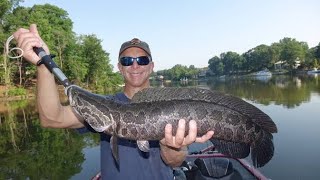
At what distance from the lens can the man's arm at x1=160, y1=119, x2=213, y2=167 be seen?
4702 millimetres

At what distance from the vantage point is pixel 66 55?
270 ft

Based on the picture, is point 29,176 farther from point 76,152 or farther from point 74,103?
point 74,103

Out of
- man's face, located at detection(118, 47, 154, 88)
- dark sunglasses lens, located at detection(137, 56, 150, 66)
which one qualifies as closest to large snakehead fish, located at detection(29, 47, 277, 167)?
man's face, located at detection(118, 47, 154, 88)

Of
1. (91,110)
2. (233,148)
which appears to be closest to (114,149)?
(91,110)

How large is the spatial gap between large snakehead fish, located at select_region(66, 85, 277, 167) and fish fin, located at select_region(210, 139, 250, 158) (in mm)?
133

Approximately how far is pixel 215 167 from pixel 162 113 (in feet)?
24.8

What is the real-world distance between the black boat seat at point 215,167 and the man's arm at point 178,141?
6688mm

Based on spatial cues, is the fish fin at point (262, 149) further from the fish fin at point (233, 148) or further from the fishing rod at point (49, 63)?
the fishing rod at point (49, 63)

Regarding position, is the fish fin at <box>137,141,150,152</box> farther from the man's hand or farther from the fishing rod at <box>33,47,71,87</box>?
the man's hand

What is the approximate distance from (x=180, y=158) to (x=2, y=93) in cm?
6643

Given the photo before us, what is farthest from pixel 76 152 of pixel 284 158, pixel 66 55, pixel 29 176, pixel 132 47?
pixel 66 55

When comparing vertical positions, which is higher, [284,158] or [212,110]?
[212,110]

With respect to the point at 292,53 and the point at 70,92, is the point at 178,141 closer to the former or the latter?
the point at 70,92

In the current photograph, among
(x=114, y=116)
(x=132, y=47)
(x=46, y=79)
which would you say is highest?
(x=132, y=47)
